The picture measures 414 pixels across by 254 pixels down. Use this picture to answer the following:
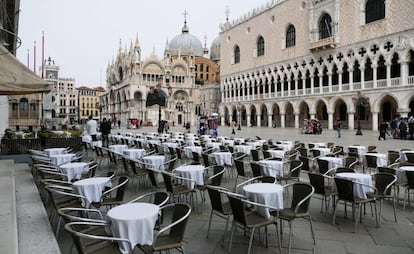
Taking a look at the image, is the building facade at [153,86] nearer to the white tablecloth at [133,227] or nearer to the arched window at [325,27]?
the arched window at [325,27]

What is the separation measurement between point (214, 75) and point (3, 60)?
80.4m

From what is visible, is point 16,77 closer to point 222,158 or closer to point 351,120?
point 222,158

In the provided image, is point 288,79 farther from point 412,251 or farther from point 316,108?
point 412,251

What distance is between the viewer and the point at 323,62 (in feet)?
124

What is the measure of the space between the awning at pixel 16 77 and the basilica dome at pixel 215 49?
274 ft

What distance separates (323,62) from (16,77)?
122 ft

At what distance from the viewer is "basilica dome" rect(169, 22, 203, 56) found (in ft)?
272

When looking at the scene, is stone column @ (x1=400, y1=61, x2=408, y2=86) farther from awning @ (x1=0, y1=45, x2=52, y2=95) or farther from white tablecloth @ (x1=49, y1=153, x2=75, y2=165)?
awning @ (x1=0, y1=45, x2=52, y2=95)

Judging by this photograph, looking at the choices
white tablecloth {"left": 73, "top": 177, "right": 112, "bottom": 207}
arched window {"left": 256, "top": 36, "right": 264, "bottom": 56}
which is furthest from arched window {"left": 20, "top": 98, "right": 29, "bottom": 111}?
white tablecloth {"left": 73, "top": 177, "right": 112, "bottom": 207}

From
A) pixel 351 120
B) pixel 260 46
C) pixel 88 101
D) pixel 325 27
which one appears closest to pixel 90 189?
pixel 351 120

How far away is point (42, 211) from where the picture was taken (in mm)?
5418

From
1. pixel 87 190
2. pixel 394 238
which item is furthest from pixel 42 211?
pixel 394 238

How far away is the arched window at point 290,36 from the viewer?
141 feet

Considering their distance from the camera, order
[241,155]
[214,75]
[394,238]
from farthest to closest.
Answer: [214,75]
[241,155]
[394,238]
